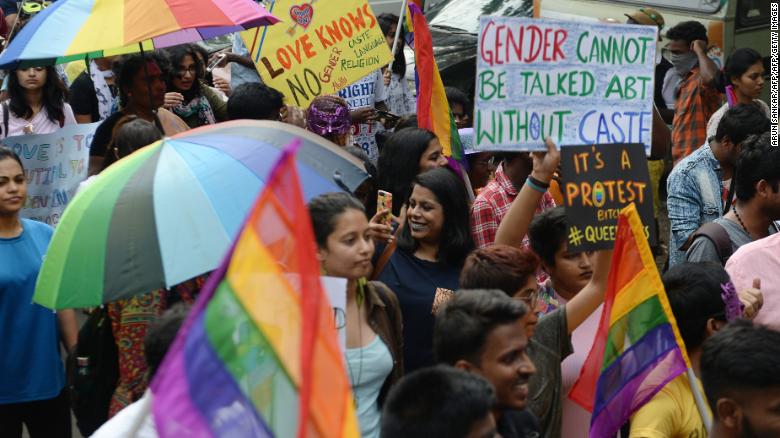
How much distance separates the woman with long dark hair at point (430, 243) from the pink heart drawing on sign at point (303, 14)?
286cm

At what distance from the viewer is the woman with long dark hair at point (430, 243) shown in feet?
17.4

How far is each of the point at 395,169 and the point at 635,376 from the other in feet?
7.79

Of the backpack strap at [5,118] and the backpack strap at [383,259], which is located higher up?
the backpack strap at [383,259]

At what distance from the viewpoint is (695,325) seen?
4488mm

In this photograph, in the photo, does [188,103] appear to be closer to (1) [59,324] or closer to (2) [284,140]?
(1) [59,324]

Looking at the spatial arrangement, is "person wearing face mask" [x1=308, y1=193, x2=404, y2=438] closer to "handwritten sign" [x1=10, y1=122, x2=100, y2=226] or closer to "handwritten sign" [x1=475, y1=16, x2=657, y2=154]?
"handwritten sign" [x1=475, y1=16, x2=657, y2=154]

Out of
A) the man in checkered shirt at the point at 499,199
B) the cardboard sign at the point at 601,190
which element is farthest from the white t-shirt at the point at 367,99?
the cardboard sign at the point at 601,190

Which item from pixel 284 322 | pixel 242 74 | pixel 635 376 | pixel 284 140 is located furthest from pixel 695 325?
pixel 242 74

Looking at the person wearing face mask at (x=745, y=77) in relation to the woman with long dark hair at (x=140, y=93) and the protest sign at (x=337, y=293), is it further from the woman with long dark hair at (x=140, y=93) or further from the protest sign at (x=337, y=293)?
the protest sign at (x=337, y=293)

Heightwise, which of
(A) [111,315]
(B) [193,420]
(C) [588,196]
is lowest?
(A) [111,315]

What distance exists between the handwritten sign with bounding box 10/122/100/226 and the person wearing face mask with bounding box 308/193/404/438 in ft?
8.34

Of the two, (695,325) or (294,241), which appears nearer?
(294,241)

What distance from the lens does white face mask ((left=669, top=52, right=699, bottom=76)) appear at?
36.0 feet

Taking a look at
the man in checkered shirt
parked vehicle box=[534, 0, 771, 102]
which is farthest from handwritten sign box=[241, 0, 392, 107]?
parked vehicle box=[534, 0, 771, 102]
